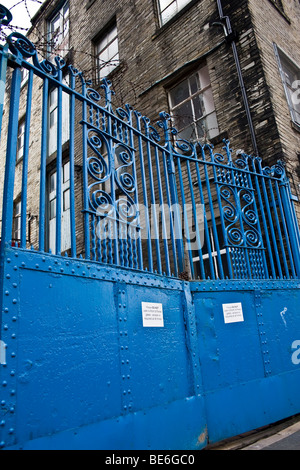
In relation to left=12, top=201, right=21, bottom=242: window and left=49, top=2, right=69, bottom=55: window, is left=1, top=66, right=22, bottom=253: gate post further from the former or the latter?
left=49, top=2, right=69, bottom=55: window

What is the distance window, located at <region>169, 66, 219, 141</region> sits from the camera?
297 inches

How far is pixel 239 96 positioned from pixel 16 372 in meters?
6.58

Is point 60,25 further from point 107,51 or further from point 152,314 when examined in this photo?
point 152,314

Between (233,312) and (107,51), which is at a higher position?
(107,51)

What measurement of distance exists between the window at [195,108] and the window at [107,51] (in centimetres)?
300

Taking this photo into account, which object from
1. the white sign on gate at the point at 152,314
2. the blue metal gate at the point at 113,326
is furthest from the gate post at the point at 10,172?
the white sign on gate at the point at 152,314

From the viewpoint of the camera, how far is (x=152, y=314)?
10.8 ft

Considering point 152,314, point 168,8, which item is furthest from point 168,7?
point 152,314

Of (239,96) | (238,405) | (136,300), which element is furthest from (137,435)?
(239,96)

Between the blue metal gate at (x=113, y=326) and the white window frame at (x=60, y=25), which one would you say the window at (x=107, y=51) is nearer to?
the white window frame at (x=60, y=25)

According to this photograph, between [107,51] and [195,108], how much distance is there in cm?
462

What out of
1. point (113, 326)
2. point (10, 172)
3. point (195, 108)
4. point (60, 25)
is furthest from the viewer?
point (60, 25)

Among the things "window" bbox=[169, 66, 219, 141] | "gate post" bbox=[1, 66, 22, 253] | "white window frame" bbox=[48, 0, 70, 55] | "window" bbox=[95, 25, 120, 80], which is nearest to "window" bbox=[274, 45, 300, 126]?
"window" bbox=[169, 66, 219, 141]

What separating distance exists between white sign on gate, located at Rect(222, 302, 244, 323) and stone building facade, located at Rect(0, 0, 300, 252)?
105 inches
